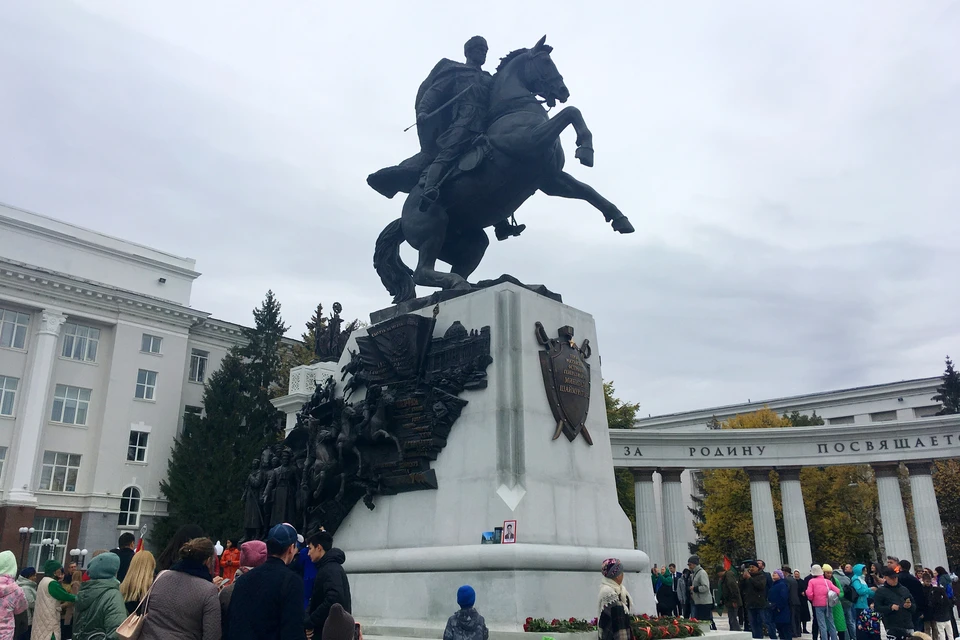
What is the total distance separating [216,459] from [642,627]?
125 feet

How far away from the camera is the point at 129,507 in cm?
4381

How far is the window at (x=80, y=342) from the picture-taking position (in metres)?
43.4

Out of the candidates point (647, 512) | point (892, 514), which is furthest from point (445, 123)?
point (892, 514)

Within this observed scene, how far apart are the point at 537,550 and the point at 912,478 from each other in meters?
25.2

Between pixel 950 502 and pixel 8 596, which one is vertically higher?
pixel 950 502

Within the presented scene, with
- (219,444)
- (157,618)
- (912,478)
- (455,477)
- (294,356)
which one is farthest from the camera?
(294,356)

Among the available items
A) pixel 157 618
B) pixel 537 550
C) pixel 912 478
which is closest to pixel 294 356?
pixel 912 478

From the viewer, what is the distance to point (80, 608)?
5801mm

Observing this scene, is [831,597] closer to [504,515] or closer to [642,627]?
[642,627]

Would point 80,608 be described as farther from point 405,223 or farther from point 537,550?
point 405,223

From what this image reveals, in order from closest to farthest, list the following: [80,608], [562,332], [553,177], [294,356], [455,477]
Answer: [80,608], [455,477], [562,332], [553,177], [294,356]

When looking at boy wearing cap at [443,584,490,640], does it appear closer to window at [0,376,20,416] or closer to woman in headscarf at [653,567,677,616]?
woman in headscarf at [653,567,677,616]

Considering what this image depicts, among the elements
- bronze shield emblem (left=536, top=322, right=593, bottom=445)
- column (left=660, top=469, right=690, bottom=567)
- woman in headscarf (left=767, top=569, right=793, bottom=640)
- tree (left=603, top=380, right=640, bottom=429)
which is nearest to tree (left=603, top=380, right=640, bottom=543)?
tree (left=603, top=380, right=640, bottom=429)

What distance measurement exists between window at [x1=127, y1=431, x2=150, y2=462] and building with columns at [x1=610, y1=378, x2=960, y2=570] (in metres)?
30.5
